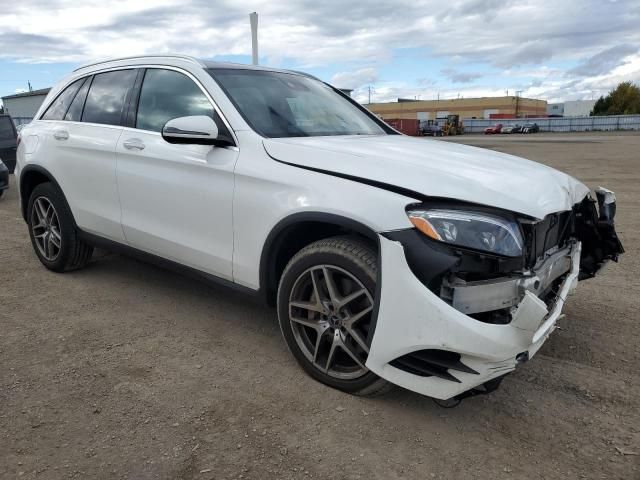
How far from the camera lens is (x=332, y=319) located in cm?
284

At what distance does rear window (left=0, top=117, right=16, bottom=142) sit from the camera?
39.5 feet

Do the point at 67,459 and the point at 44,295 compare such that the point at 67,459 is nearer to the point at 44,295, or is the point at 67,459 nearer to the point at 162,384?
the point at 162,384

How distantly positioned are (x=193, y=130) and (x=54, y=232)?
Answer: 2463 millimetres

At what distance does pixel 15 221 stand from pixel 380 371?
7.05 meters

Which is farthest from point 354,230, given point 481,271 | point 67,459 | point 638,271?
point 638,271

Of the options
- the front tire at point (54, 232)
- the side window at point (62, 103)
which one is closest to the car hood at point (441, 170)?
the front tire at point (54, 232)

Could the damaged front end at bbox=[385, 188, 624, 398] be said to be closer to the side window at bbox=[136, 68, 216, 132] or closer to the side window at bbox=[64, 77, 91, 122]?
the side window at bbox=[136, 68, 216, 132]

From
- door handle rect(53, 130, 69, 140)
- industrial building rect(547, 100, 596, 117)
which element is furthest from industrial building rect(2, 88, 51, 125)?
industrial building rect(547, 100, 596, 117)

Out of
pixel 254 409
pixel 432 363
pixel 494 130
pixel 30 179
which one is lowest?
pixel 254 409

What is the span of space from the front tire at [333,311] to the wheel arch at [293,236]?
123 millimetres

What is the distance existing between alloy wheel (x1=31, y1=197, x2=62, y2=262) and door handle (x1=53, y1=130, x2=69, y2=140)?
568 mm

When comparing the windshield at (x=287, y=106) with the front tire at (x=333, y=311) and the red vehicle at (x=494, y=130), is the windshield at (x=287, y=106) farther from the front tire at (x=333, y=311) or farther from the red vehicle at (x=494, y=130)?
the red vehicle at (x=494, y=130)

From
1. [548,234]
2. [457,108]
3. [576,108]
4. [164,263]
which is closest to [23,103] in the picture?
[164,263]

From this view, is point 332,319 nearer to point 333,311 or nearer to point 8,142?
point 333,311
